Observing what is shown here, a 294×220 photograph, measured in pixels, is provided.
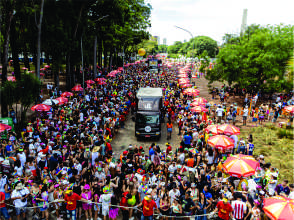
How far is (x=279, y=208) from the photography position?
546 cm

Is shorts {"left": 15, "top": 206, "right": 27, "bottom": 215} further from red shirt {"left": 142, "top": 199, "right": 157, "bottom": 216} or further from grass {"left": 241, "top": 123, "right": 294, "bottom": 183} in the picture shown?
grass {"left": 241, "top": 123, "right": 294, "bottom": 183}

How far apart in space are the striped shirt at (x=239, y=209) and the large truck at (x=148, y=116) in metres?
8.65

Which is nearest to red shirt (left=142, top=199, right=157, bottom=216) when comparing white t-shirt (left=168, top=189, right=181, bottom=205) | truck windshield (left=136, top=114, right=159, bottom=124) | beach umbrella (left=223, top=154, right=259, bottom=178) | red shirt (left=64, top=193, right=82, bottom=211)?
white t-shirt (left=168, top=189, right=181, bottom=205)

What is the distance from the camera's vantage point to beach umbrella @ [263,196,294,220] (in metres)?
5.30

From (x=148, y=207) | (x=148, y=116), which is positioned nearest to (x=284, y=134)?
(x=148, y=116)

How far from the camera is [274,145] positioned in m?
14.6

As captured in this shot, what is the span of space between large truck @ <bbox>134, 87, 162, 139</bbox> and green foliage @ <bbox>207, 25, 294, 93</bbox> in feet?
45.3

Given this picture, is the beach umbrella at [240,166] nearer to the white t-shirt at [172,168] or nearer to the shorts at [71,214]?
the white t-shirt at [172,168]

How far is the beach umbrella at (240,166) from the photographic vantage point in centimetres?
752

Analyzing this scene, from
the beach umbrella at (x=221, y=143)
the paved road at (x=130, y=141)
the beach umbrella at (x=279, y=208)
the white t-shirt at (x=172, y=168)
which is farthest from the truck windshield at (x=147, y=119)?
the beach umbrella at (x=279, y=208)

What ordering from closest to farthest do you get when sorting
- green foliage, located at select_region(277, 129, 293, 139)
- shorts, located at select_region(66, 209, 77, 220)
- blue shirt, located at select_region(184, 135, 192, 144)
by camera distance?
shorts, located at select_region(66, 209, 77, 220) → blue shirt, located at select_region(184, 135, 192, 144) → green foliage, located at select_region(277, 129, 293, 139)

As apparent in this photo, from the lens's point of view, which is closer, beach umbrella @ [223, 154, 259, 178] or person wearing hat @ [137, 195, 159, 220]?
person wearing hat @ [137, 195, 159, 220]

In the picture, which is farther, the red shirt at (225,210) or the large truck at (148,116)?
the large truck at (148,116)

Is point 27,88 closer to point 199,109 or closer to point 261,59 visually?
point 199,109
